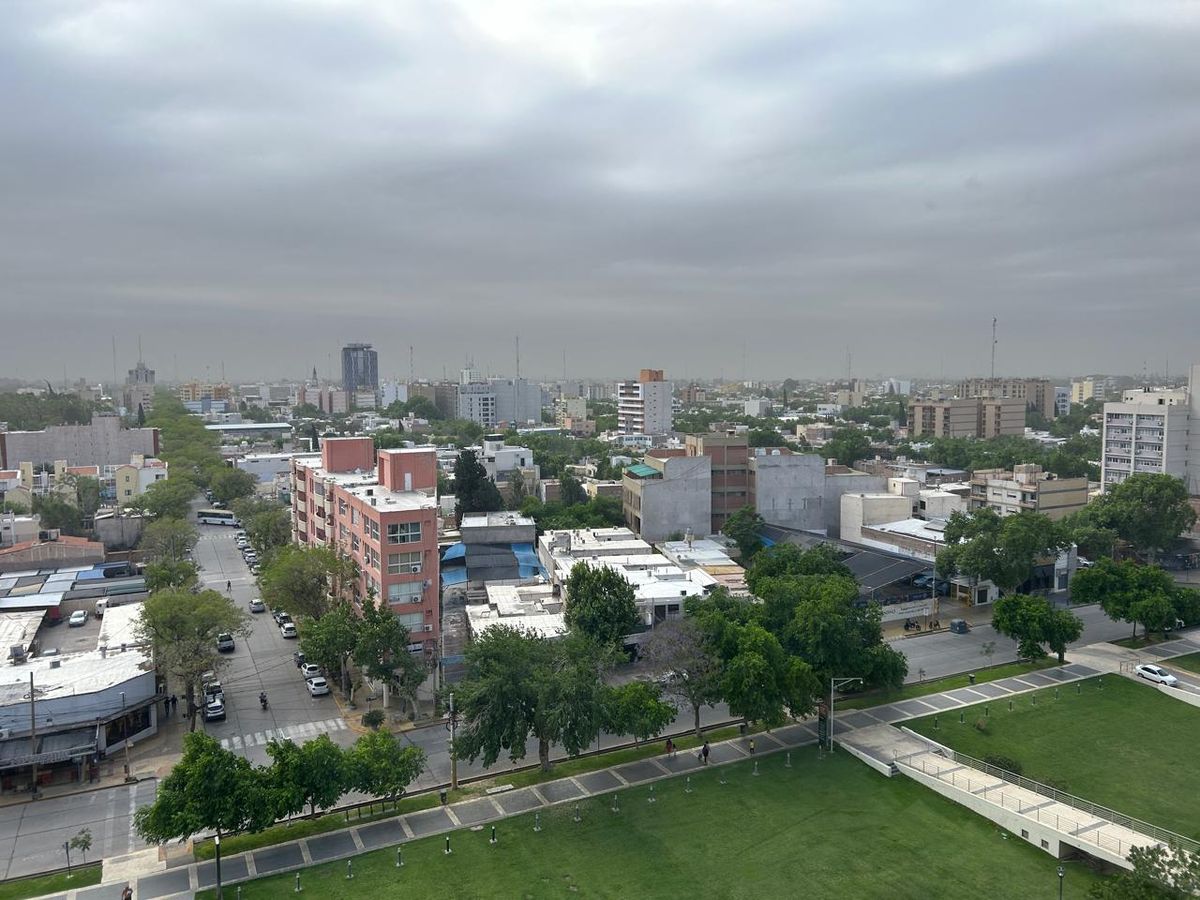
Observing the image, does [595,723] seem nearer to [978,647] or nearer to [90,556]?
[978,647]

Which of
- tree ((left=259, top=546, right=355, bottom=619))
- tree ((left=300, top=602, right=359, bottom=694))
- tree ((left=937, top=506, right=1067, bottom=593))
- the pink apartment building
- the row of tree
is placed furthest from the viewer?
tree ((left=937, top=506, right=1067, bottom=593))

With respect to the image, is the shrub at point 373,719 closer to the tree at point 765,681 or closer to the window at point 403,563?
A: the window at point 403,563

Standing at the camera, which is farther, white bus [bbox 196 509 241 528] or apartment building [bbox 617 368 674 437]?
apartment building [bbox 617 368 674 437]

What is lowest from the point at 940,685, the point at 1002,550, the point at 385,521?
the point at 940,685

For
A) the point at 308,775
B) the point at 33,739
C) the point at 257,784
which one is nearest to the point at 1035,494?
the point at 308,775

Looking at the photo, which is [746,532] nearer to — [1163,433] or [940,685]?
[940,685]

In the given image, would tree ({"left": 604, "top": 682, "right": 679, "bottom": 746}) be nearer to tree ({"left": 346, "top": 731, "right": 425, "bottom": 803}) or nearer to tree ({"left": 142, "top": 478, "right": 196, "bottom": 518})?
tree ({"left": 346, "top": 731, "right": 425, "bottom": 803})

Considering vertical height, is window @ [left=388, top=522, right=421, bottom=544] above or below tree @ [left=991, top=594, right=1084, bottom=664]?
above

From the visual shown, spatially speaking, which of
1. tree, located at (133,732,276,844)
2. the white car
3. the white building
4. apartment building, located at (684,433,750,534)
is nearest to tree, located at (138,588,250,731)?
tree, located at (133,732,276,844)
